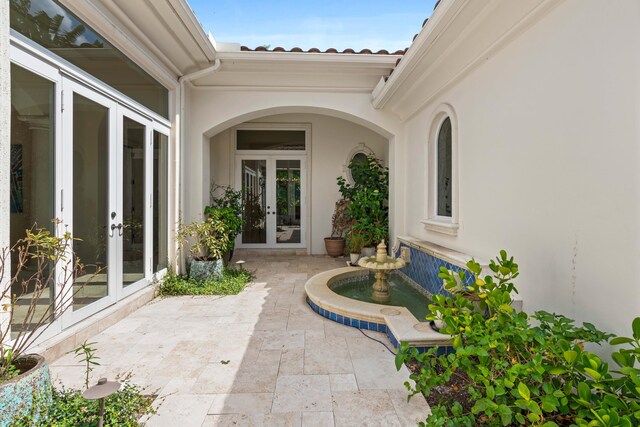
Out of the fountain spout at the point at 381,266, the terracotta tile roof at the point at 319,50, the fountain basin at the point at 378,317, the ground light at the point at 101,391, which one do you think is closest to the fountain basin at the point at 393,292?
the fountain spout at the point at 381,266

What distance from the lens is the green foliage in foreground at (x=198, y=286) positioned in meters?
4.76

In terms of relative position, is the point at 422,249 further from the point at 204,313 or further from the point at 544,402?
the point at 544,402

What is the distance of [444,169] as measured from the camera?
188 inches

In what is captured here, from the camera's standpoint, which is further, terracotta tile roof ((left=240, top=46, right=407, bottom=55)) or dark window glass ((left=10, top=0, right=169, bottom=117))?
terracotta tile roof ((left=240, top=46, right=407, bottom=55))

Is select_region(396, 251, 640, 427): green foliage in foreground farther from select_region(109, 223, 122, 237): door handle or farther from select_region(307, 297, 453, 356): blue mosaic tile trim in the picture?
select_region(109, 223, 122, 237): door handle

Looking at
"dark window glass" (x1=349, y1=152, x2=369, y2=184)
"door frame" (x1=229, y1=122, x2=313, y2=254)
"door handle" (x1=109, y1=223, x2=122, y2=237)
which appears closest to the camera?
"door handle" (x1=109, y1=223, x2=122, y2=237)

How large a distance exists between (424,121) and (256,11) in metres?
3.97

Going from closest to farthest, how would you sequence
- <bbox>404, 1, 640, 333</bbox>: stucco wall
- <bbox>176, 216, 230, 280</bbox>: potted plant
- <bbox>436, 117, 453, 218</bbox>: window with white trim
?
<bbox>404, 1, 640, 333</bbox>: stucco wall, <bbox>436, 117, 453, 218</bbox>: window with white trim, <bbox>176, 216, 230, 280</bbox>: potted plant

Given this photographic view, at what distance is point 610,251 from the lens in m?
1.98

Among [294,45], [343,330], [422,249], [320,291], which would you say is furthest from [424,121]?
[343,330]

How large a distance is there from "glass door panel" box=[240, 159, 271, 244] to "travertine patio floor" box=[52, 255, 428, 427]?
4.23 meters

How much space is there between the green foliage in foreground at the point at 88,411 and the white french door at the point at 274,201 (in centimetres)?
633

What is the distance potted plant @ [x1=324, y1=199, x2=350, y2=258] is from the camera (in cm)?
775

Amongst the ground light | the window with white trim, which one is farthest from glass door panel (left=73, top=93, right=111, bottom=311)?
the window with white trim
